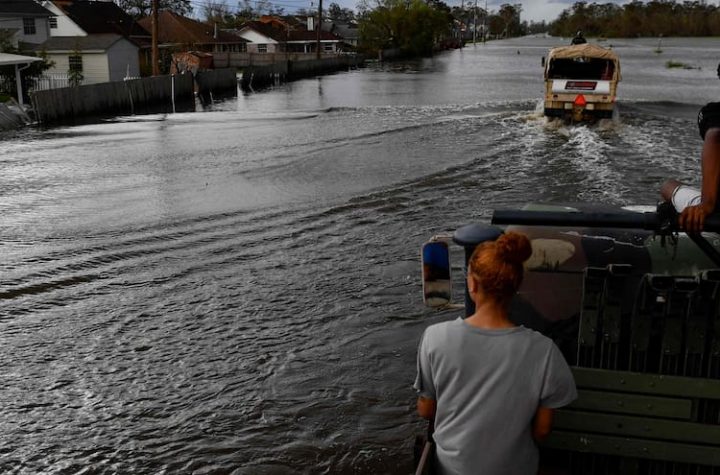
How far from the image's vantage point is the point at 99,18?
201 ft

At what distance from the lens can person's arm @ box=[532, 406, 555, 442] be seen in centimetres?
299

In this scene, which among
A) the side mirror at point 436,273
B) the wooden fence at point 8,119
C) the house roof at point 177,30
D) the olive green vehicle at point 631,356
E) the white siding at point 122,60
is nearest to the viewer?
the olive green vehicle at point 631,356

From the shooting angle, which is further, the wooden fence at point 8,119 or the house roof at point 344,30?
the house roof at point 344,30

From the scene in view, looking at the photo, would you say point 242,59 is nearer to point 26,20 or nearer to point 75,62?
point 26,20

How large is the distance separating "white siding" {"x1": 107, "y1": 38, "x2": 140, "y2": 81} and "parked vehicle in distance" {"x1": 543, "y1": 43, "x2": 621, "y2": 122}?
29.9 metres

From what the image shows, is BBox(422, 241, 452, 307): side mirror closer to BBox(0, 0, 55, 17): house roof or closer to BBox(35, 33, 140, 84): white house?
BBox(35, 33, 140, 84): white house

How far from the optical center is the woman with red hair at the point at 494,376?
2928 mm

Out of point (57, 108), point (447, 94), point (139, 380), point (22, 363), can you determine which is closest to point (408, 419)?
point (139, 380)

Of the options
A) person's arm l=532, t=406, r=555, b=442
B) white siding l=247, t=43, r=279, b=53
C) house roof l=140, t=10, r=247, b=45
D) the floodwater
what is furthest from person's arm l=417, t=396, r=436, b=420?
white siding l=247, t=43, r=279, b=53

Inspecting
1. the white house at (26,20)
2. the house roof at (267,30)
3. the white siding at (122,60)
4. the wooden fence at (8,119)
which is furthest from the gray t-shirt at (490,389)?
the house roof at (267,30)

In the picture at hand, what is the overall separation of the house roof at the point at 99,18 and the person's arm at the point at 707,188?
195 feet

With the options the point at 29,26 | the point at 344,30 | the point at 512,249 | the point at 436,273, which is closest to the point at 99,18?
the point at 29,26

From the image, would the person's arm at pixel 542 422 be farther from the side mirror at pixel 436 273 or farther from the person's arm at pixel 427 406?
the side mirror at pixel 436 273

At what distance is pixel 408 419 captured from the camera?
587cm
